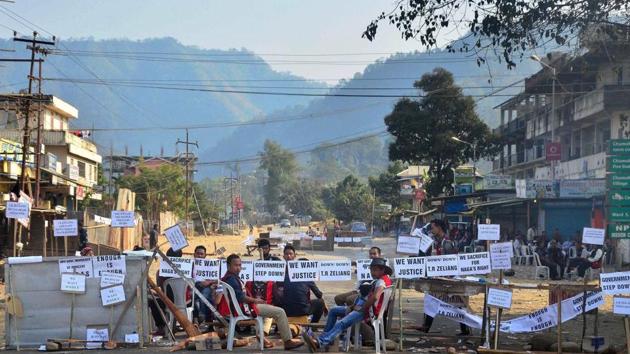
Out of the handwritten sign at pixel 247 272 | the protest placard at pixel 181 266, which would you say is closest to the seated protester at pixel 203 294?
the protest placard at pixel 181 266

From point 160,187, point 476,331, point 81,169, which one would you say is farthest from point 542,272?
point 160,187

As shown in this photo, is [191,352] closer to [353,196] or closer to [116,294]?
[116,294]

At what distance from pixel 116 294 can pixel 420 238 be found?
4.69 metres

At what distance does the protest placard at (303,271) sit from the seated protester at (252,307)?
98cm

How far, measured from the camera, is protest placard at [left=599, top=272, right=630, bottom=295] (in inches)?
419

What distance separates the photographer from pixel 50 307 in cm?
1142

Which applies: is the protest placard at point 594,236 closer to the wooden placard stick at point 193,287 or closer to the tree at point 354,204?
the wooden placard stick at point 193,287

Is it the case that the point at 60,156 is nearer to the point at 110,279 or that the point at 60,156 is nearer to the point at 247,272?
the point at 247,272

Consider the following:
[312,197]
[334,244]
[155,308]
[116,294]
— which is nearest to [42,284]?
[116,294]

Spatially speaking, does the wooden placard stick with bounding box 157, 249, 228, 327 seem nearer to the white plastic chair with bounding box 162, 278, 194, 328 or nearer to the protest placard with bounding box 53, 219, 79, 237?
the white plastic chair with bounding box 162, 278, 194, 328

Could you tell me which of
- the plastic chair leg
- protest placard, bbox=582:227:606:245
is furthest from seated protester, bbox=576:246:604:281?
the plastic chair leg

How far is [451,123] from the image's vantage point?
51000mm

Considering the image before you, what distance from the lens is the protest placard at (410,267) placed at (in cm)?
1176

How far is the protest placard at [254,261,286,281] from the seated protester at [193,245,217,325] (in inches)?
34.7
